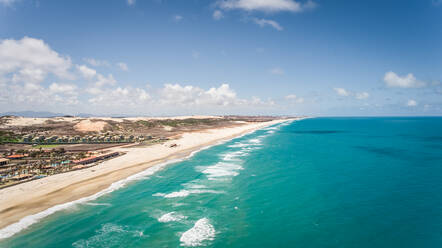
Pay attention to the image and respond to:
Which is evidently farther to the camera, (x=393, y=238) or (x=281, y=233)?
(x=281, y=233)

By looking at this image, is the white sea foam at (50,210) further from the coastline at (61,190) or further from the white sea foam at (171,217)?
the white sea foam at (171,217)

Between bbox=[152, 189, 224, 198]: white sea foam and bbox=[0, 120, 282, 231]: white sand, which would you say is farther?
bbox=[152, 189, 224, 198]: white sea foam

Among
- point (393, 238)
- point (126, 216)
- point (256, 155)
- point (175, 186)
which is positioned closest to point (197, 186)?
point (175, 186)

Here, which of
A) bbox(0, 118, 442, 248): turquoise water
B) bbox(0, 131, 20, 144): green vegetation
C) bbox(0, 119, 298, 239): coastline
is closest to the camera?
bbox(0, 118, 442, 248): turquoise water

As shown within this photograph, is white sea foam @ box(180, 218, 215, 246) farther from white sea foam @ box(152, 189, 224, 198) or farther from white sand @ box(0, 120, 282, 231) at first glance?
white sand @ box(0, 120, 282, 231)

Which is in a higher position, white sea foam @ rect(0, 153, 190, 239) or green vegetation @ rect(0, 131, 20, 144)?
green vegetation @ rect(0, 131, 20, 144)

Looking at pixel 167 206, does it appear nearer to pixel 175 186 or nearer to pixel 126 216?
pixel 126 216

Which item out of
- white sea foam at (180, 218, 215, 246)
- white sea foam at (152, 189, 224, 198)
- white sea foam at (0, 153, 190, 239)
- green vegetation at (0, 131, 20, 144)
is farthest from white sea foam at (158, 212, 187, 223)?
green vegetation at (0, 131, 20, 144)
